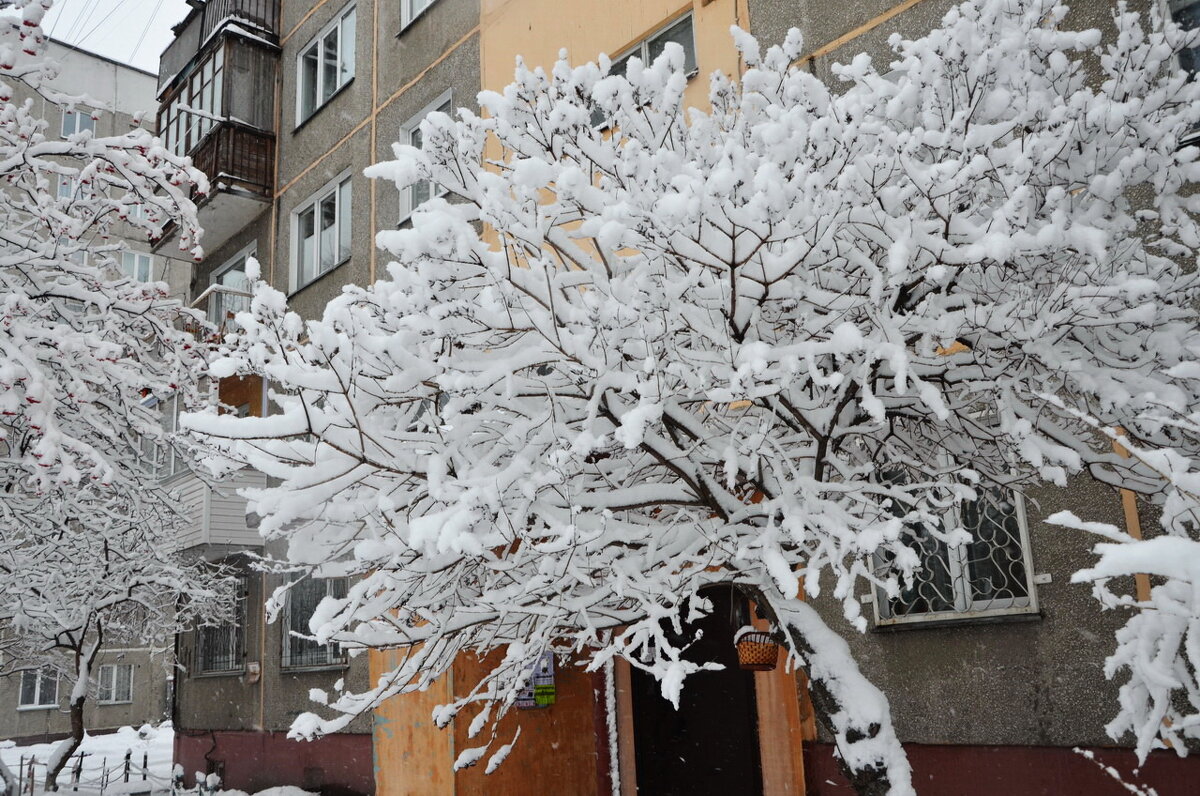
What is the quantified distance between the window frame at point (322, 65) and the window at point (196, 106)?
111 centimetres

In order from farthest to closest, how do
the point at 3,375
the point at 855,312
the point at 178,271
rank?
the point at 178,271
the point at 3,375
the point at 855,312

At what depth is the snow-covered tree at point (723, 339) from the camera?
3.65 meters

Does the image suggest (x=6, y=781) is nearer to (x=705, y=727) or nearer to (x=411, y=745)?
(x=411, y=745)

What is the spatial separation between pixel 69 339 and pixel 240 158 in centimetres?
777

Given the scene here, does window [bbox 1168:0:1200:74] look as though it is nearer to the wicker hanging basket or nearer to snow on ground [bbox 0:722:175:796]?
the wicker hanging basket

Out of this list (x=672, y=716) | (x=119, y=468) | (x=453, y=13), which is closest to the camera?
(x=672, y=716)

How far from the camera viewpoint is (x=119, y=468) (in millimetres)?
9805

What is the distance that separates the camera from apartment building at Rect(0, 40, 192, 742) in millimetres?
24297

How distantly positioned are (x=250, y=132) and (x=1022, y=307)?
42.5ft

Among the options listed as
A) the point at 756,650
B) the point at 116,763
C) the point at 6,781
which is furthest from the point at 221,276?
the point at 756,650

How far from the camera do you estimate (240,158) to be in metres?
14.3

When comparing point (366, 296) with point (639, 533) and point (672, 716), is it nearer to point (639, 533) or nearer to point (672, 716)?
point (639, 533)

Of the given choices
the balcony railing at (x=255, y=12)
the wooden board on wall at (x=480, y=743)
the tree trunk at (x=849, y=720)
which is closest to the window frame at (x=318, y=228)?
the balcony railing at (x=255, y=12)

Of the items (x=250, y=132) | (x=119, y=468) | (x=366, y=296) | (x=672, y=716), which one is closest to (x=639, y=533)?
(x=366, y=296)
